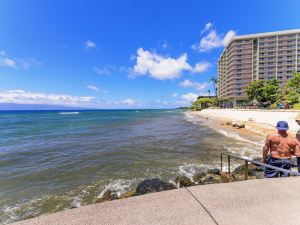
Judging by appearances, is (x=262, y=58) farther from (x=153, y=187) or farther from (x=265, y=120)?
(x=153, y=187)

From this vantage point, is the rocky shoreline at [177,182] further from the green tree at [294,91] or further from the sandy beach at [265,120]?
the green tree at [294,91]

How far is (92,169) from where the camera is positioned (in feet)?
35.8

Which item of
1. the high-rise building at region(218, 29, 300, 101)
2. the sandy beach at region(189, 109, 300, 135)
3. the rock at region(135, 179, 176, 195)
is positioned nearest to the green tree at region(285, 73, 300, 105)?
the sandy beach at region(189, 109, 300, 135)

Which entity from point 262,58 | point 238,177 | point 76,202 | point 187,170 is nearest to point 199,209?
point 238,177

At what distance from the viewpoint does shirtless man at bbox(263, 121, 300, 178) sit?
15.5 feet

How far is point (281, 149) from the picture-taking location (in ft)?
15.7

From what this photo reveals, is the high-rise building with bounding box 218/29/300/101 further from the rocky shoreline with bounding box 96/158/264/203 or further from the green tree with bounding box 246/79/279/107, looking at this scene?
the rocky shoreline with bounding box 96/158/264/203

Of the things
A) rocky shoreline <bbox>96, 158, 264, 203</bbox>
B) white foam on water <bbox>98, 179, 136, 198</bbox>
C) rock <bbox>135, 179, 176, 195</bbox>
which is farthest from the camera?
white foam on water <bbox>98, 179, 136, 198</bbox>

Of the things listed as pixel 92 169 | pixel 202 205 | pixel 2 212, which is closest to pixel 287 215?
pixel 202 205

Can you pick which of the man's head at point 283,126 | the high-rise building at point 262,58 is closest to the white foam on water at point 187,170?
the man's head at point 283,126

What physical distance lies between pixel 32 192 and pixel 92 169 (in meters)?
3.28

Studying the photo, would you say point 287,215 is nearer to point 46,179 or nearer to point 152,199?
point 152,199

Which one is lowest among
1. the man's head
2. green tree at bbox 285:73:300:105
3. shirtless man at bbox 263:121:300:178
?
shirtless man at bbox 263:121:300:178

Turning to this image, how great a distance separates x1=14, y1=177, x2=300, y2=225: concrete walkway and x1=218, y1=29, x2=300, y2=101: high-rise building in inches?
4121
